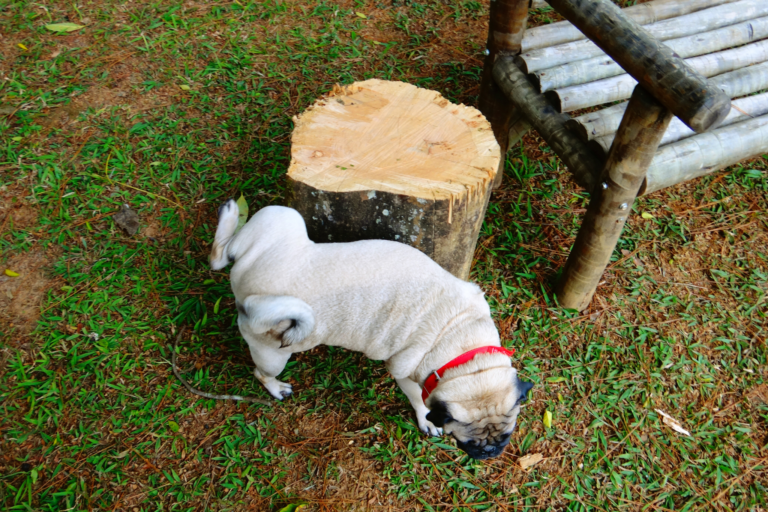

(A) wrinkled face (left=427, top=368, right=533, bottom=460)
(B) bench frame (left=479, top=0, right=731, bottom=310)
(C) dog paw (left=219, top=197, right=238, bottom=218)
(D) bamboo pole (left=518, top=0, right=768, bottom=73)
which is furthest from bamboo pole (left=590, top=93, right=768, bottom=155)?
(C) dog paw (left=219, top=197, right=238, bottom=218)

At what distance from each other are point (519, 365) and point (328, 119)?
83.4 inches

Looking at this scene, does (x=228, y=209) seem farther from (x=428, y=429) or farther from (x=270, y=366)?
(x=428, y=429)

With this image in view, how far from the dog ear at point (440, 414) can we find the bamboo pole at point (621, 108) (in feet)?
6.79

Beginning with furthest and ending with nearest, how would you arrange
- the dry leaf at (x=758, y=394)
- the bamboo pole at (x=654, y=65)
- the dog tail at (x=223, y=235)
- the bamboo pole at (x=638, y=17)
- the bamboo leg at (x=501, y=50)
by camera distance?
the bamboo pole at (x=638, y=17) < the bamboo leg at (x=501, y=50) < the dry leaf at (x=758, y=394) < the dog tail at (x=223, y=235) < the bamboo pole at (x=654, y=65)

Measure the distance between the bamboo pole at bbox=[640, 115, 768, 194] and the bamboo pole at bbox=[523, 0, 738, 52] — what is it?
1139 mm

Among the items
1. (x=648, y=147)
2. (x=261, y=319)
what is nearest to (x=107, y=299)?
(x=261, y=319)

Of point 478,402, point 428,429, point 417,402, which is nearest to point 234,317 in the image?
point 417,402

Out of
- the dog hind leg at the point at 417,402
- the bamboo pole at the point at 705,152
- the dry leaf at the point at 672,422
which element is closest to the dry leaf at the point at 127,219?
the dog hind leg at the point at 417,402

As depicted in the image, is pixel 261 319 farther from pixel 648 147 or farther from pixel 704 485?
pixel 704 485

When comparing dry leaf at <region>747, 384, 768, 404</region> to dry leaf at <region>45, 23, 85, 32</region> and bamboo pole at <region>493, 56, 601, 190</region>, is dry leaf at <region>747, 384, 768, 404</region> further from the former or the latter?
dry leaf at <region>45, 23, 85, 32</region>

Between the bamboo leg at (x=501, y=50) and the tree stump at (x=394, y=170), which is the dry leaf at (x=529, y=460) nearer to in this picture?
the tree stump at (x=394, y=170)

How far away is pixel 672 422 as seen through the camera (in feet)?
10.9

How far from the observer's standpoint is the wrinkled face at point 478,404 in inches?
97.2

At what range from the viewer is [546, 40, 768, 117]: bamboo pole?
345 cm
